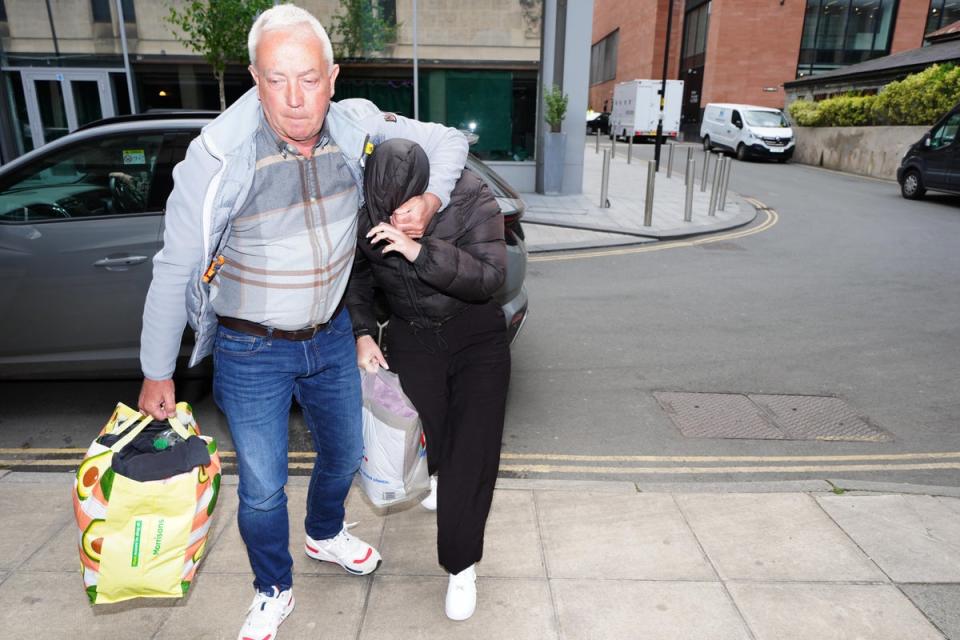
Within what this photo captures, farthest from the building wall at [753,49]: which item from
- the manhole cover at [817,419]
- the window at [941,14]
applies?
the manhole cover at [817,419]

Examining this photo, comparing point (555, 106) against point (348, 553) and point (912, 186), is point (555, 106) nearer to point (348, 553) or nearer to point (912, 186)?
point (912, 186)

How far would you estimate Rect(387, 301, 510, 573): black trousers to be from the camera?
101 inches

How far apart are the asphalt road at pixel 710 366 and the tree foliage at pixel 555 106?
5.00m

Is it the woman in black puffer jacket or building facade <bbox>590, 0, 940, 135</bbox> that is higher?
building facade <bbox>590, 0, 940, 135</bbox>

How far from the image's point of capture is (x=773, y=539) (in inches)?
127

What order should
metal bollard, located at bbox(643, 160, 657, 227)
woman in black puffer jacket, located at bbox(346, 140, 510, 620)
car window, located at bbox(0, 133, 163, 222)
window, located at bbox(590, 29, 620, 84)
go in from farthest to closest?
window, located at bbox(590, 29, 620, 84) → metal bollard, located at bbox(643, 160, 657, 227) → car window, located at bbox(0, 133, 163, 222) → woman in black puffer jacket, located at bbox(346, 140, 510, 620)

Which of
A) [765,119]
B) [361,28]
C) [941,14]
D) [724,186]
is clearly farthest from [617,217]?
[941,14]

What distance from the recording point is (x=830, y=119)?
24.7 metres

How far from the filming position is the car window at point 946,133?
1442cm

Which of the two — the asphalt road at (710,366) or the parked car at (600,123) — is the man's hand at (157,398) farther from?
the parked car at (600,123)

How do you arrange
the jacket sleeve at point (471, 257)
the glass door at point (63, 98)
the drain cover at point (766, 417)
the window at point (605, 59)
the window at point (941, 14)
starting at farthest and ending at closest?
the window at point (605, 59) < the window at point (941, 14) < the glass door at point (63, 98) < the drain cover at point (766, 417) < the jacket sleeve at point (471, 257)

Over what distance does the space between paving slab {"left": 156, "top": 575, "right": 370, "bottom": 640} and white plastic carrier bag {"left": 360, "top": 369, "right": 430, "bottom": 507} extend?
46 cm

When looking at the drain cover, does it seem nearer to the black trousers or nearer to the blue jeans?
the black trousers

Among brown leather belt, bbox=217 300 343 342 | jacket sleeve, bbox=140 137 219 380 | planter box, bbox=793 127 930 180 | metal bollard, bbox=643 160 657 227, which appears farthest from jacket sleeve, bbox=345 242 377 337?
planter box, bbox=793 127 930 180
